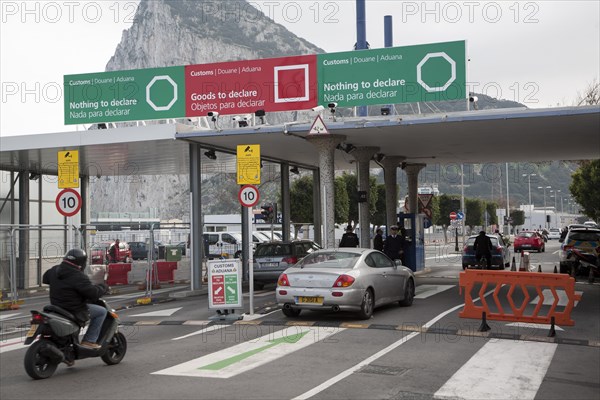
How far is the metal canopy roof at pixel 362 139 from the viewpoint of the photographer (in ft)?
59.9

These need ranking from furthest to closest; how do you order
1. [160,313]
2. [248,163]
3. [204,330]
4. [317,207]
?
[317,207], [160,313], [248,163], [204,330]

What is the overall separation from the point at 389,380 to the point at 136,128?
43.8ft

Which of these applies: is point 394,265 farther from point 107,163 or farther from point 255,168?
point 107,163

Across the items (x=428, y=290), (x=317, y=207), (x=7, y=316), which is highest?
(x=317, y=207)

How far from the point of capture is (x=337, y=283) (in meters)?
13.5

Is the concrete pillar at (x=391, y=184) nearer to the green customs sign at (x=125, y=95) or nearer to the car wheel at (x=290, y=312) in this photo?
the green customs sign at (x=125, y=95)

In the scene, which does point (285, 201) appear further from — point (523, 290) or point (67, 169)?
point (523, 290)

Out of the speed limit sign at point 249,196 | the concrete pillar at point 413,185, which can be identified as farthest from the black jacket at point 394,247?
the concrete pillar at point 413,185

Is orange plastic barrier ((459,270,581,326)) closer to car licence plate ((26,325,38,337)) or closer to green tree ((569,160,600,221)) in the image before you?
car licence plate ((26,325,38,337))

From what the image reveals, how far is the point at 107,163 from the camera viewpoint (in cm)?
2603

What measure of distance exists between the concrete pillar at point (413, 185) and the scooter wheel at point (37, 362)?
23.6 meters

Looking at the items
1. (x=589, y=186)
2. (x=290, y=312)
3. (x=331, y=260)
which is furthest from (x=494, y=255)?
(x=589, y=186)

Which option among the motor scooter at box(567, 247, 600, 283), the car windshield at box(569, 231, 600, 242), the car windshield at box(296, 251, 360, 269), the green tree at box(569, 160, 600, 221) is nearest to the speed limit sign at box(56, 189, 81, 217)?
the car windshield at box(296, 251, 360, 269)

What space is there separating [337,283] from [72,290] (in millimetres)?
5729
